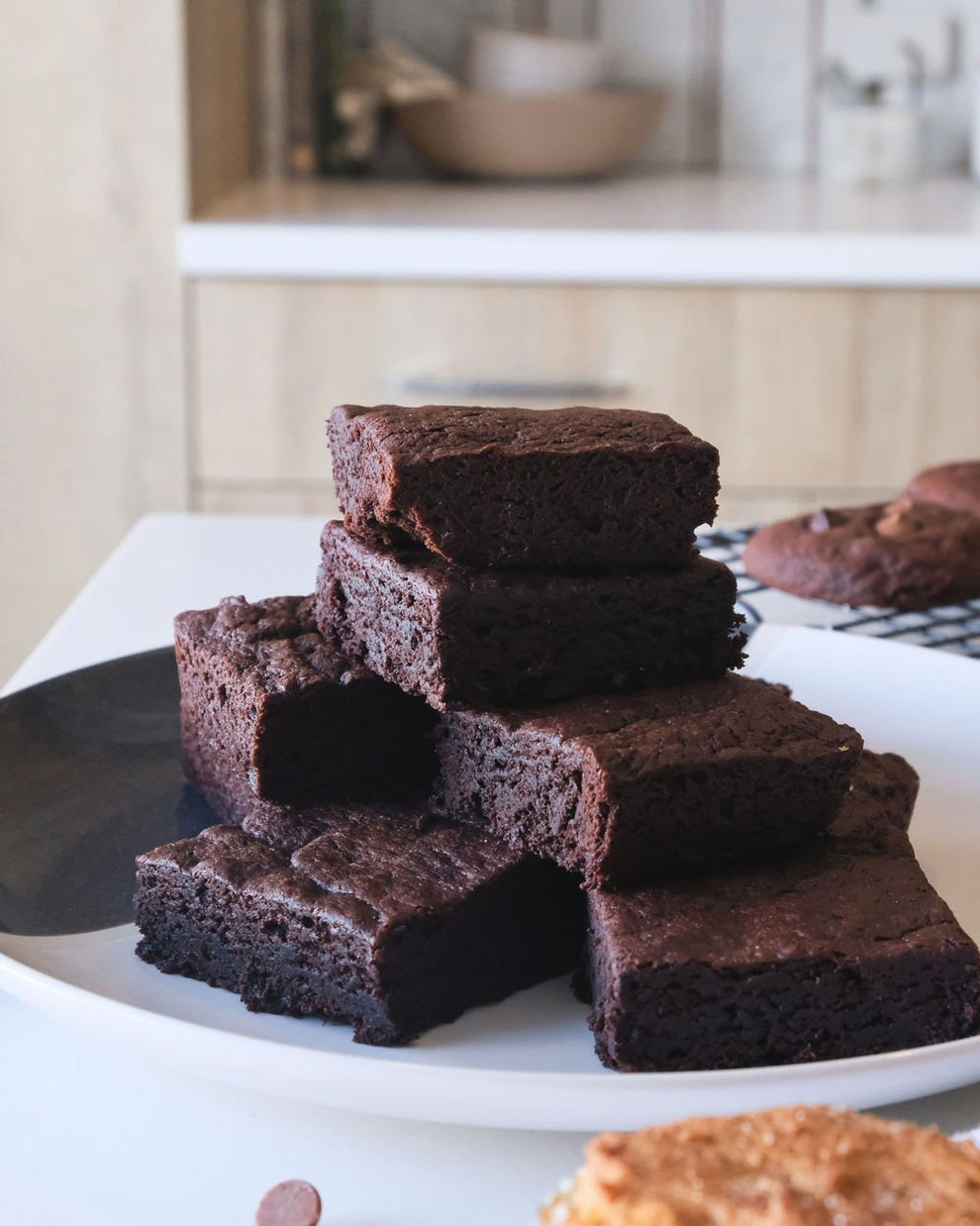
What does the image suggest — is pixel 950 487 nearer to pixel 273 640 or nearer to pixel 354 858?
pixel 273 640

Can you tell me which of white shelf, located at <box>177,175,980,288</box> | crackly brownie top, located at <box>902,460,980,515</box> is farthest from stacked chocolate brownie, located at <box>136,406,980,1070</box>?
white shelf, located at <box>177,175,980,288</box>

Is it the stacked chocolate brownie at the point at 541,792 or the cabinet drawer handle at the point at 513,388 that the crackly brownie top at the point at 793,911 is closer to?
the stacked chocolate brownie at the point at 541,792

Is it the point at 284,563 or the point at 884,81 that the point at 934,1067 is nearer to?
the point at 284,563

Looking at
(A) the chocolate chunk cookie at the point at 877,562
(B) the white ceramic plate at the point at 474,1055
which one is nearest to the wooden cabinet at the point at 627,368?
(A) the chocolate chunk cookie at the point at 877,562

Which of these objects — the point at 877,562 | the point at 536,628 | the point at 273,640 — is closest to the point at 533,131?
the point at 877,562

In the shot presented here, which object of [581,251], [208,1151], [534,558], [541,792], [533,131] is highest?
[533,131]

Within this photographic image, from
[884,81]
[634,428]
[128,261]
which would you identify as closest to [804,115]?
[884,81]
